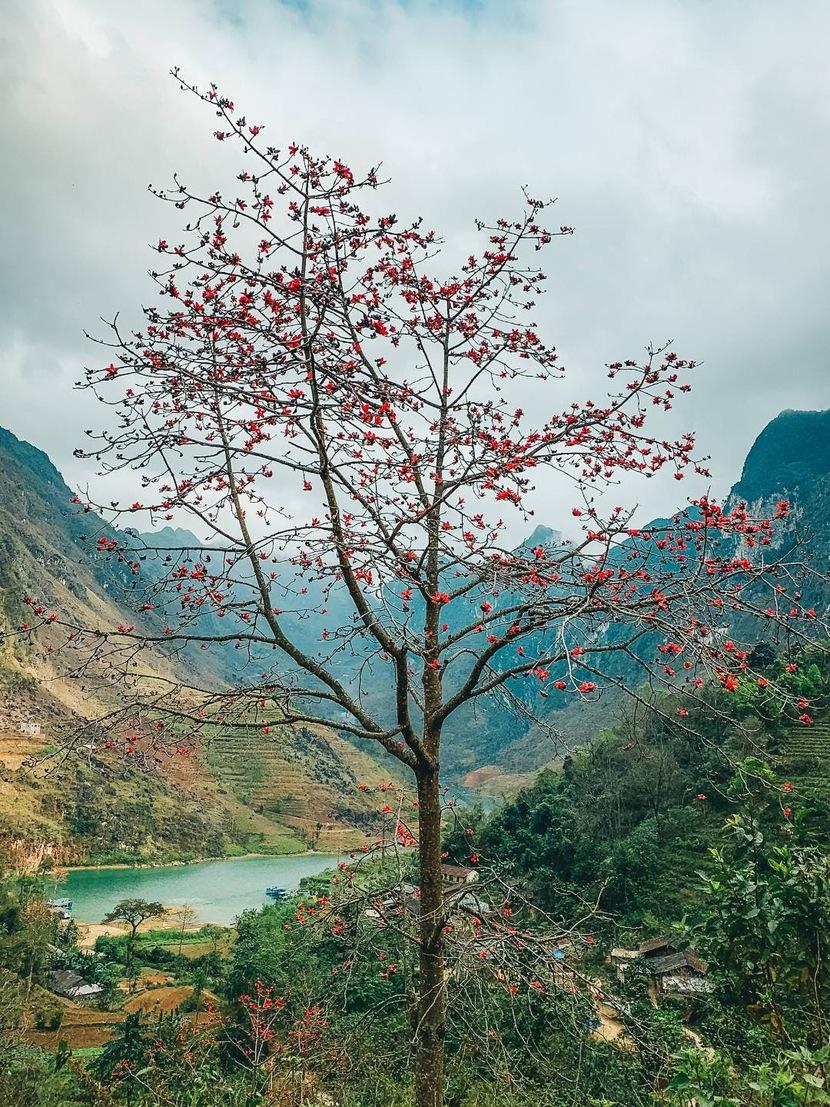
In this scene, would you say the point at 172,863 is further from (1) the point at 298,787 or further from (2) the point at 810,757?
(2) the point at 810,757

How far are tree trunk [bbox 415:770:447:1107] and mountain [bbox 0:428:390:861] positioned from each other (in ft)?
122

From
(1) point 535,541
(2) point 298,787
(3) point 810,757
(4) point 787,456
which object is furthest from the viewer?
(4) point 787,456

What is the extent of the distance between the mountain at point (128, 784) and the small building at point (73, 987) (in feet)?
32.1

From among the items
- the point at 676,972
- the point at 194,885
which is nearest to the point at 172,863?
the point at 194,885

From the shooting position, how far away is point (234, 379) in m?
2.84

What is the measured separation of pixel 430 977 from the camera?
3.26 meters

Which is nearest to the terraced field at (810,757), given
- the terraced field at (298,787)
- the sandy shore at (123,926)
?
the sandy shore at (123,926)

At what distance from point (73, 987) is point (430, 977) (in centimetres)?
3536

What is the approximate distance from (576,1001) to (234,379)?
3.33 meters

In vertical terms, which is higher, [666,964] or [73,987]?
[666,964]

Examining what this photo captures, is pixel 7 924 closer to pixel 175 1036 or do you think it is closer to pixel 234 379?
pixel 175 1036

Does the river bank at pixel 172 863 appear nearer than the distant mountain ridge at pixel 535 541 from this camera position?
Yes

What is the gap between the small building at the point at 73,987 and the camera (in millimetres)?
29328

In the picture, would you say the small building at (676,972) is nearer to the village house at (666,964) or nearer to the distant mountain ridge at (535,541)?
the village house at (666,964)
